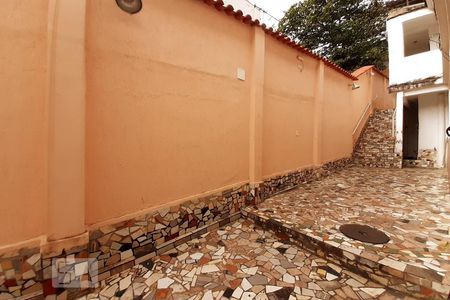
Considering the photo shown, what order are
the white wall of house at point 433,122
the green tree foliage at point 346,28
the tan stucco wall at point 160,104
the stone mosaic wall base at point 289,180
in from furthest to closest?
the green tree foliage at point 346,28 < the white wall of house at point 433,122 < the stone mosaic wall base at point 289,180 < the tan stucco wall at point 160,104

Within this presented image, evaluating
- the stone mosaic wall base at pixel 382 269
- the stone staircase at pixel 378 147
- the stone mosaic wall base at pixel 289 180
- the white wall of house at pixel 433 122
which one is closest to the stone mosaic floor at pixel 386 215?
the stone mosaic wall base at pixel 382 269

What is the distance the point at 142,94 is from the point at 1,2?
1.50 m

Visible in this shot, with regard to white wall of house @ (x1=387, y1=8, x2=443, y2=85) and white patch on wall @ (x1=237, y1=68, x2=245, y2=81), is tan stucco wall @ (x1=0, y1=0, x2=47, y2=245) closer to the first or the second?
white patch on wall @ (x1=237, y1=68, x2=245, y2=81)

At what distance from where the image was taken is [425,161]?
909cm

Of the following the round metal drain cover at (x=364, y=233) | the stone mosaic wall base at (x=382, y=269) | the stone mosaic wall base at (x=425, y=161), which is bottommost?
the stone mosaic wall base at (x=382, y=269)

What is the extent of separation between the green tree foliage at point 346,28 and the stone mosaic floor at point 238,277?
49.0ft

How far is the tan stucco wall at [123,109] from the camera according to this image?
216 cm

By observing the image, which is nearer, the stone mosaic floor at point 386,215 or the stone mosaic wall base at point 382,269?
the stone mosaic wall base at point 382,269

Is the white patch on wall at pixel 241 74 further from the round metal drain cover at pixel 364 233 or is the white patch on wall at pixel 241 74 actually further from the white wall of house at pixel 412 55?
the white wall of house at pixel 412 55

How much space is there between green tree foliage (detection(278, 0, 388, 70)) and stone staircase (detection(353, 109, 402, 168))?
5249 mm

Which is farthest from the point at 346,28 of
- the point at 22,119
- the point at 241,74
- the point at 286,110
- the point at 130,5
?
the point at 22,119

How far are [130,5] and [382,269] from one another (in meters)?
4.59

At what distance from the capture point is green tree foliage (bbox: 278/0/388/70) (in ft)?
44.2

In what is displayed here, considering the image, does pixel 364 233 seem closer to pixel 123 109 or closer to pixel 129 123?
pixel 129 123
